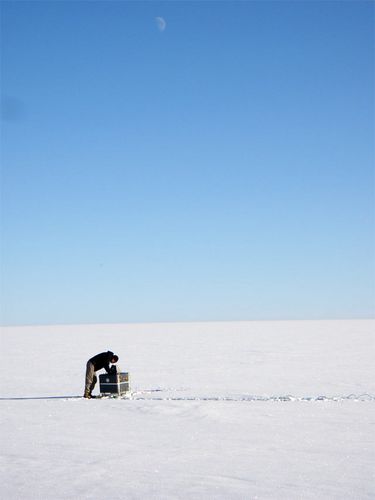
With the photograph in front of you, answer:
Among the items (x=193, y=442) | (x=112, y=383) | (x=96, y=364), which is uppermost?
(x=96, y=364)

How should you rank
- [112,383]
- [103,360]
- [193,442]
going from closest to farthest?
1. [193,442]
2. [112,383]
3. [103,360]

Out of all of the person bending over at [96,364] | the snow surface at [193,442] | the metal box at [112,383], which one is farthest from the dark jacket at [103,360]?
the snow surface at [193,442]

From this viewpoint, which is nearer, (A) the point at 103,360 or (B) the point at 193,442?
(B) the point at 193,442

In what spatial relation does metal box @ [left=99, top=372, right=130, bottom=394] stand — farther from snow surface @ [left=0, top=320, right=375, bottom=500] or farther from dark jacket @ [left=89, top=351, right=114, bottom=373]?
snow surface @ [left=0, top=320, right=375, bottom=500]

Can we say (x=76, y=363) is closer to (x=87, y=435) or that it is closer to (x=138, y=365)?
(x=138, y=365)

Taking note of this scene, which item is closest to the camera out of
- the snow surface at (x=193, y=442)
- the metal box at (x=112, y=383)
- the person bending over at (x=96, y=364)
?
the snow surface at (x=193, y=442)

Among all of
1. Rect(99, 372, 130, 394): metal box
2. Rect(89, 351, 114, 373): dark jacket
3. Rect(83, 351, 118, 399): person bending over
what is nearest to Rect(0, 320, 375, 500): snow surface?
Rect(83, 351, 118, 399): person bending over

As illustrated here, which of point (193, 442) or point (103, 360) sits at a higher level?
point (103, 360)

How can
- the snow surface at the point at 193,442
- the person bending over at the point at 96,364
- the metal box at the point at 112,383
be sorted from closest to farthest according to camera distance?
the snow surface at the point at 193,442 → the metal box at the point at 112,383 → the person bending over at the point at 96,364

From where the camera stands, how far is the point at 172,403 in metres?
12.6

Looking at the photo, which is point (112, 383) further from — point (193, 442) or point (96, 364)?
point (193, 442)

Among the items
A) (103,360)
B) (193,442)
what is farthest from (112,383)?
(193,442)

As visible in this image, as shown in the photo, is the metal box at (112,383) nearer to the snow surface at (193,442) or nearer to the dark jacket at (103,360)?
the dark jacket at (103,360)

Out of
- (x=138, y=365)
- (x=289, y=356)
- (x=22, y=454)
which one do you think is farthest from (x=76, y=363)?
(x=22, y=454)
